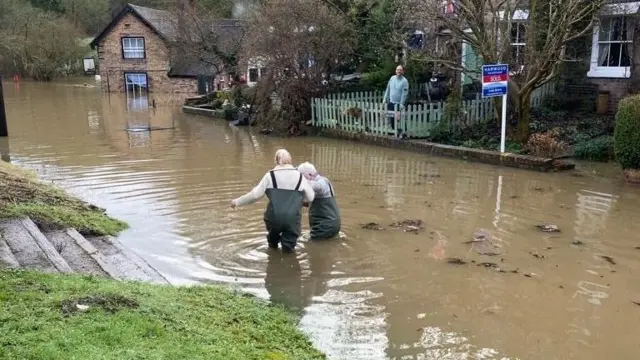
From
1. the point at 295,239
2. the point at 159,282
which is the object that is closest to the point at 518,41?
the point at 295,239

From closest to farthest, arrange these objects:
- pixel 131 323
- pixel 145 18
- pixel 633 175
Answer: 1. pixel 131 323
2. pixel 633 175
3. pixel 145 18

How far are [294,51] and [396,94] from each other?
396cm

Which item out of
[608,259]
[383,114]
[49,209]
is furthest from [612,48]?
[49,209]

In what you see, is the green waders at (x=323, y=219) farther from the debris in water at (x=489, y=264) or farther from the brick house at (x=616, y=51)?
the brick house at (x=616, y=51)

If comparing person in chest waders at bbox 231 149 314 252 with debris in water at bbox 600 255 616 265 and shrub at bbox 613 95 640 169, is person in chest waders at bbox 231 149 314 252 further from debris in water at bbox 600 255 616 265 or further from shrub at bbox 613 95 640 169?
shrub at bbox 613 95 640 169

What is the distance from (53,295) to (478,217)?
22.5 feet

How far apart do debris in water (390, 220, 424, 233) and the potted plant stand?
5.04 m

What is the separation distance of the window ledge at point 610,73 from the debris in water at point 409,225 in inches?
441

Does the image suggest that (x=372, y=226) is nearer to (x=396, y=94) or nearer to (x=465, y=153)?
(x=465, y=153)

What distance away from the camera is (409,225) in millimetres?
9383

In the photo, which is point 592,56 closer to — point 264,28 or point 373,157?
point 373,157

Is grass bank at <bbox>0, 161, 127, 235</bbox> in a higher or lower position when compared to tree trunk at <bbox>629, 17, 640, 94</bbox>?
lower

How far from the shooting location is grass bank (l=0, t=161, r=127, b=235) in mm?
8227

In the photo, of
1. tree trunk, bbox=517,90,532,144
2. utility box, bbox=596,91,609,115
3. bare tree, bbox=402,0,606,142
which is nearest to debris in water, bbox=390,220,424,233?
bare tree, bbox=402,0,606,142
